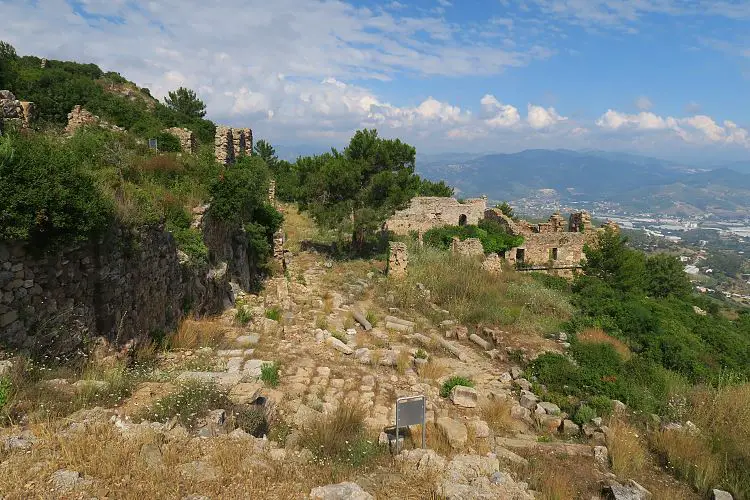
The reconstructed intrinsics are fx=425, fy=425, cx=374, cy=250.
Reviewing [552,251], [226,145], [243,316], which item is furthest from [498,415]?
[552,251]

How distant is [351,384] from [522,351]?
4590mm

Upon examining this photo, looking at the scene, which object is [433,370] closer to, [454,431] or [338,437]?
[454,431]

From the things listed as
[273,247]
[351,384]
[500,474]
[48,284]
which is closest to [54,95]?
[273,247]

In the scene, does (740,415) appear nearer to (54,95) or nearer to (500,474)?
(500,474)

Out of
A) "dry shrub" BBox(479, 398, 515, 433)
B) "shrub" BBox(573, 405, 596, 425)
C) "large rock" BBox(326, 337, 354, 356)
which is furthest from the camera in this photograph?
"large rock" BBox(326, 337, 354, 356)

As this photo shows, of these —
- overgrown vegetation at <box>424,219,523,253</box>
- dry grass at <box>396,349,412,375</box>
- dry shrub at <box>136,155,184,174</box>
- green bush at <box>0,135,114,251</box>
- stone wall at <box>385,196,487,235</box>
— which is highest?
dry shrub at <box>136,155,184,174</box>

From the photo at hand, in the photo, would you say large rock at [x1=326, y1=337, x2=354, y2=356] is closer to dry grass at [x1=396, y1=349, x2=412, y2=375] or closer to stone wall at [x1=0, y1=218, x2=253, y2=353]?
dry grass at [x1=396, y1=349, x2=412, y2=375]

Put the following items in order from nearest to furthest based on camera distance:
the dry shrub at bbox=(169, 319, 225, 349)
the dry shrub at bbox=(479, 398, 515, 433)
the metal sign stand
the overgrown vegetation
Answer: the metal sign stand < the dry shrub at bbox=(479, 398, 515, 433) < the dry shrub at bbox=(169, 319, 225, 349) < the overgrown vegetation

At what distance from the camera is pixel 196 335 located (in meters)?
7.93

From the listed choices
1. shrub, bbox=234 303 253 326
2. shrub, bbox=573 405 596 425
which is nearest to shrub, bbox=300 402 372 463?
shrub, bbox=573 405 596 425

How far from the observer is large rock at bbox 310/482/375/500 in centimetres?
384

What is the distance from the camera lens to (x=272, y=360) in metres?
7.50

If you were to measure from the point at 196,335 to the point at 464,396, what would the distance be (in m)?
5.04

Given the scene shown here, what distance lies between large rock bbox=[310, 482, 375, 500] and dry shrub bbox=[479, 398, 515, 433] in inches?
142
